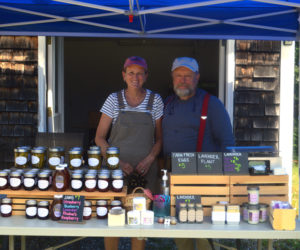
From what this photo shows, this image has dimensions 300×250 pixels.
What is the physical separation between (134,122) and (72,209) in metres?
0.98

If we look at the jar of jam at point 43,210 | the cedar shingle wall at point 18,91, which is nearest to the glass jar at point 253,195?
the jar of jam at point 43,210

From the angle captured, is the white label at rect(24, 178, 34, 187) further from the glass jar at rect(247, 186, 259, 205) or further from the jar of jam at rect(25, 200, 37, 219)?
the glass jar at rect(247, 186, 259, 205)

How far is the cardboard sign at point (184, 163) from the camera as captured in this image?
2656mm

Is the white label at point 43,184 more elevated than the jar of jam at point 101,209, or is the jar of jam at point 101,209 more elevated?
the white label at point 43,184

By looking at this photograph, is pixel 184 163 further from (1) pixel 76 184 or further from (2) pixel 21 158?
(2) pixel 21 158

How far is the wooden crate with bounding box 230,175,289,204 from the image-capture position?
8.70 ft

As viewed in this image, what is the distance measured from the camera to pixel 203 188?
2646mm

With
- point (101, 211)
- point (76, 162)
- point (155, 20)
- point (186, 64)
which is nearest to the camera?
point (101, 211)

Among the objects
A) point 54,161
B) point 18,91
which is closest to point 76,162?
point 54,161

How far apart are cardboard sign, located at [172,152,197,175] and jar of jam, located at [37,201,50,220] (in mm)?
752

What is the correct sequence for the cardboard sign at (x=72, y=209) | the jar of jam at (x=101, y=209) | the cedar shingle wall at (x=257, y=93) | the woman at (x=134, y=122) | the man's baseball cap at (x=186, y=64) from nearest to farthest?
the cardboard sign at (x=72, y=209)
the jar of jam at (x=101, y=209)
the man's baseball cap at (x=186, y=64)
the woman at (x=134, y=122)
the cedar shingle wall at (x=257, y=93)

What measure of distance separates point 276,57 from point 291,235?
127 inches

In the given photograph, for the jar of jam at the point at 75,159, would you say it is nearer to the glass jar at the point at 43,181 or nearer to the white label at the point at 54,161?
the white label at the point at 54,161

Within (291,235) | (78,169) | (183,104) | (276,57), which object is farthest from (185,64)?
(276,57)
